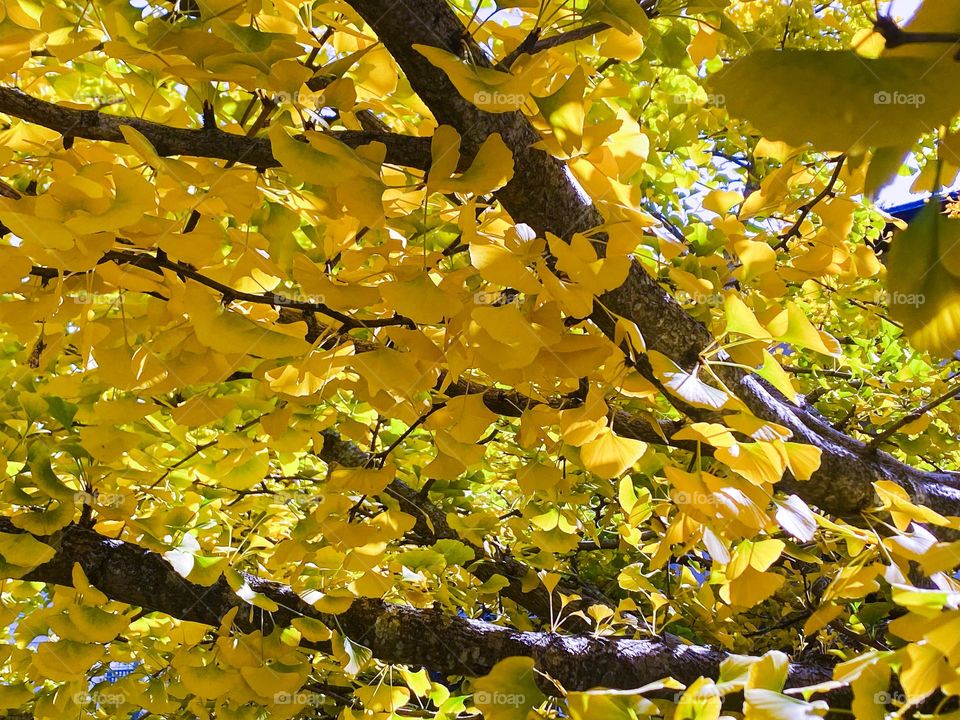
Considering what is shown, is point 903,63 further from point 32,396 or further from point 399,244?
point 32,396

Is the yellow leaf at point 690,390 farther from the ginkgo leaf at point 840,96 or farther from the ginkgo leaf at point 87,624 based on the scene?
the ginkgo leaf at point 87,624

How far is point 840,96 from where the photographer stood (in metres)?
0.21

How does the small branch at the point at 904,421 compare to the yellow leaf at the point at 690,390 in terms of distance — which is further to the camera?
the small branch at the point at 904,421

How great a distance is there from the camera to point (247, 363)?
872mm

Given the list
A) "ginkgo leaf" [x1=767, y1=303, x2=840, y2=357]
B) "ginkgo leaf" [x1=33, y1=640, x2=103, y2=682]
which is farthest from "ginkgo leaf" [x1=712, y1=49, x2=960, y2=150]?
"ginkgo leaf" [x1=33, y1=640, x2=103, y2=682]

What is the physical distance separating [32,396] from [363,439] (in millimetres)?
470

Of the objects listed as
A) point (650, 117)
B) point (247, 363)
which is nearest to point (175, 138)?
point (247, 363)

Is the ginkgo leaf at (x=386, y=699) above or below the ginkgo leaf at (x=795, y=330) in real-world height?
below

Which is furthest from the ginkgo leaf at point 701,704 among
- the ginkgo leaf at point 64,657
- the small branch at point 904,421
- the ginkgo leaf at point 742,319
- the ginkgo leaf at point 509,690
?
the ginkgo leaf at point 64,657

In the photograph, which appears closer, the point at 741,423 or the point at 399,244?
the point at 741,423
